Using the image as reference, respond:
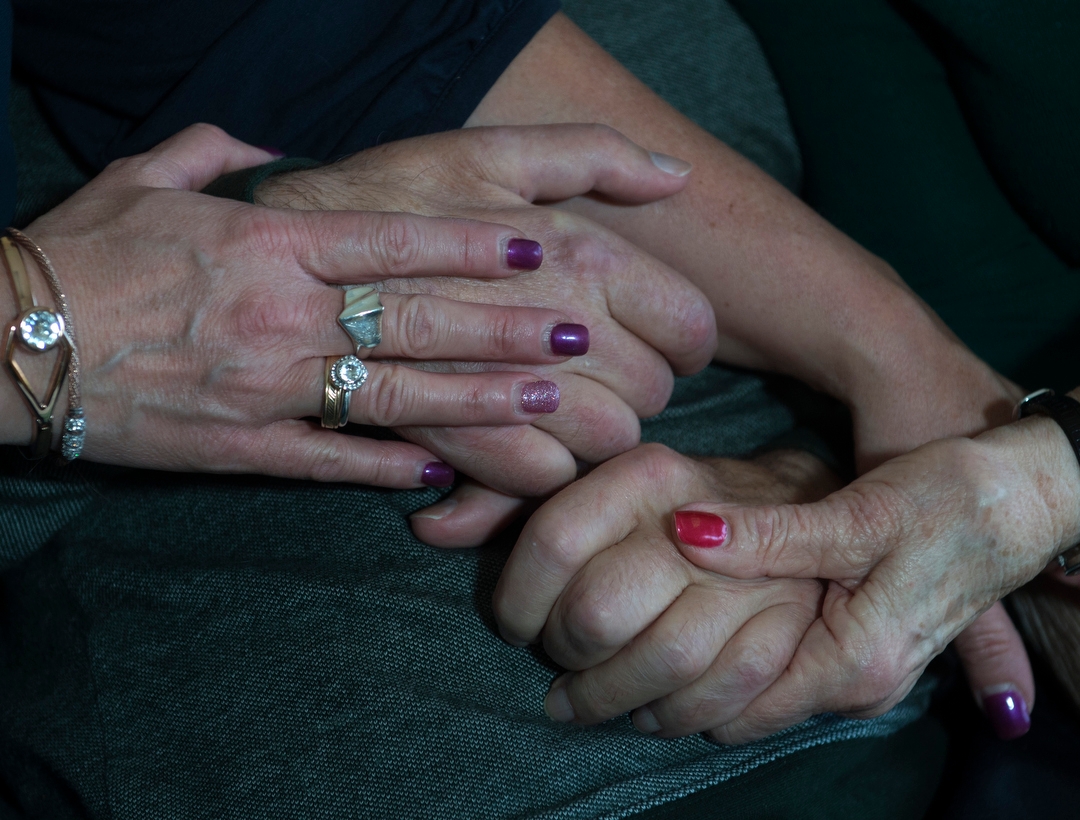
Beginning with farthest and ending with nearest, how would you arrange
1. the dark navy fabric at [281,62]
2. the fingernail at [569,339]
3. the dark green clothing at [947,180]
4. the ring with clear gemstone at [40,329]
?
the dark green clothing at [947,180] → the dark navy fabric at [281,62] → the fingernail at [569,339] → the ring with clear gemstone at [40,329]

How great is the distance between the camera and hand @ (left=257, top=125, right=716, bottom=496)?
94cm

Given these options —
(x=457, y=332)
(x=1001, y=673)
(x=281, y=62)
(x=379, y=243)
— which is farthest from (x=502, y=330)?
(x=1001, y=673)

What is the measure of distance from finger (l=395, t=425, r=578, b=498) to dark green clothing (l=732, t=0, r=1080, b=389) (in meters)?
0.67

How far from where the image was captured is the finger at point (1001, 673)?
3.47ft

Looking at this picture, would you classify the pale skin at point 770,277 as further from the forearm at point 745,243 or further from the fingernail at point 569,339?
the fingernail at point 569,339

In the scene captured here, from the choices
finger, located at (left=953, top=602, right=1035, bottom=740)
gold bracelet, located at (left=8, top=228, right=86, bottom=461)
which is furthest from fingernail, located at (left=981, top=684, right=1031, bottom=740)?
gold bracelet, located at (left=8, top=228, right=86, bottom=461)

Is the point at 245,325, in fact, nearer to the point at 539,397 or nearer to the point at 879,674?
the point at 539,397

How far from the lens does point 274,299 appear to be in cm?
82

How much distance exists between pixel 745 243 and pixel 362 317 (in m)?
0.52

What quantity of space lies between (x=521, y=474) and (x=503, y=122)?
0.48 m

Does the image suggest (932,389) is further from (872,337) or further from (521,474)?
(521,474)

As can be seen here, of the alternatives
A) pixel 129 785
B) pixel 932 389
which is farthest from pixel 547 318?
pixel 129 785

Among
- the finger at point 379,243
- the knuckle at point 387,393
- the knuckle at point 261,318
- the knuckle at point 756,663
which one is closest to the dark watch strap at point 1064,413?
the knuckle at point 756,663

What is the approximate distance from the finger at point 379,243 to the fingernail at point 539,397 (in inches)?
5.2
